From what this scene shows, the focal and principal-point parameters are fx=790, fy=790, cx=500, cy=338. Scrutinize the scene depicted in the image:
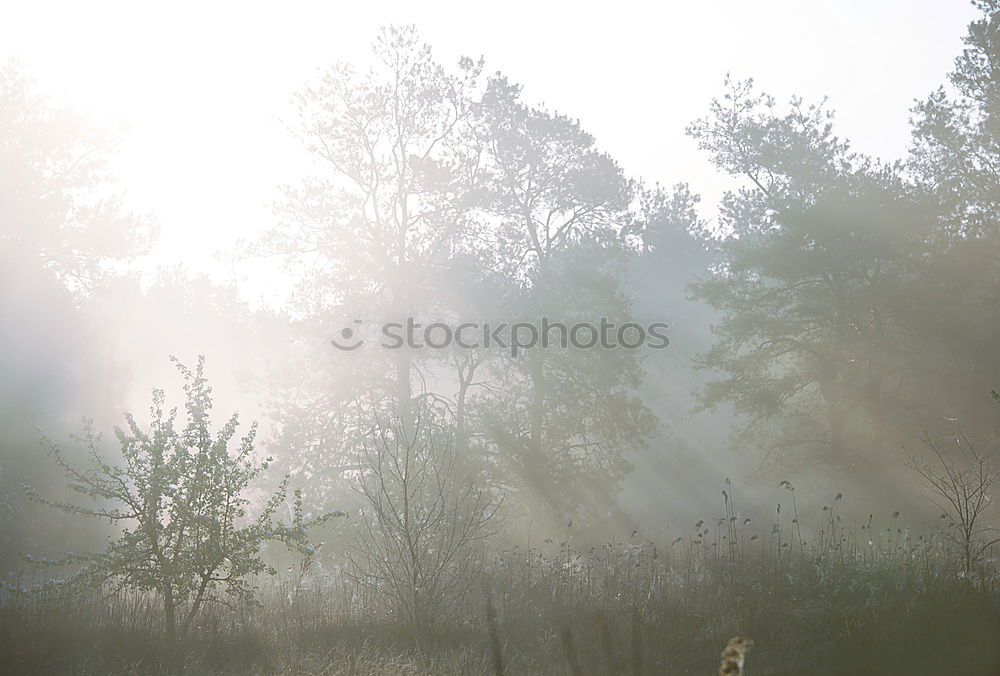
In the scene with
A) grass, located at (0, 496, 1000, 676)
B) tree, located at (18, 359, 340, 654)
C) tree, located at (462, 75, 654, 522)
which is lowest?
grass, located at (0, 496, 1000, 676)

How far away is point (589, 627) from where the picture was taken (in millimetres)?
9586

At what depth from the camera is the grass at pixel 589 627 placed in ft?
26.3

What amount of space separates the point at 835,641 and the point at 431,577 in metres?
4.53

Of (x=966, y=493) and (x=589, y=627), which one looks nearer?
(x=589, y=627)

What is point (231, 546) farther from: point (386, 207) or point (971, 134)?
point (971, 134)

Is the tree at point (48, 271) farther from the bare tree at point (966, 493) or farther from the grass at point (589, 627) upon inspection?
the bare tree at point (966, 493)

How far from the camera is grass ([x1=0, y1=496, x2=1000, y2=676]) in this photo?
8016 millimetres

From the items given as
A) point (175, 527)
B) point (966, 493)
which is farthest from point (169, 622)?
point (966, 493)

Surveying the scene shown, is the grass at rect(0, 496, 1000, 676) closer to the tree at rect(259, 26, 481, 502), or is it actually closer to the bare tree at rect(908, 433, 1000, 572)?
the bare tree at rect(908, 433, 1000, 572)

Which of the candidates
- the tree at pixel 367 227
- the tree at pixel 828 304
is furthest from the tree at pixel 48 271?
the tree at pixel 828 304

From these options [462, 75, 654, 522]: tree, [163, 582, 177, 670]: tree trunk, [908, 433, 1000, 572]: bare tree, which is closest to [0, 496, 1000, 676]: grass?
[163, 582, 177, 670]: tree trunk

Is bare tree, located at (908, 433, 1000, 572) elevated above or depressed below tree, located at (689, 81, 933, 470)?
below

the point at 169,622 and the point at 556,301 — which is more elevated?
the point at 556,301

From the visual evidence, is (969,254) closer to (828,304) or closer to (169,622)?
(828,304)
